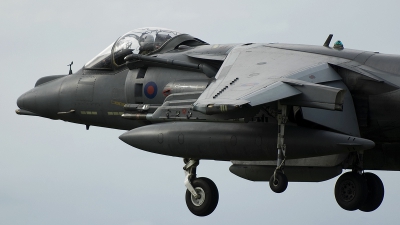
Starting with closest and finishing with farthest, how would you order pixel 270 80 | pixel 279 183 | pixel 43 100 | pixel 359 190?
pixel 270 80 < pixel 279 183 < pixel 359 190 < pixel 43 100

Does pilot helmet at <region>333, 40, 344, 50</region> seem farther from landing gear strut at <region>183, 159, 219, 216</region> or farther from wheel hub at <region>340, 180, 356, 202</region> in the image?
landing gear strut at <region>183, 159, 219, 216</region>

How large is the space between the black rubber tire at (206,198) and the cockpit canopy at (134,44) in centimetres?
313

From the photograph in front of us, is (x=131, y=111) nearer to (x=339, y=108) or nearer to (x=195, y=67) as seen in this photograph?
A: (x=195, y=67)

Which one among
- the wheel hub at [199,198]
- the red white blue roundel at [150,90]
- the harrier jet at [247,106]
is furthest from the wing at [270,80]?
the wheel hub at [199,198]

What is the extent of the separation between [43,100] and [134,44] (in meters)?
2.54

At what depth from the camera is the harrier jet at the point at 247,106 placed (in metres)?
15.0

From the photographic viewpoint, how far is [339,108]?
13805mm

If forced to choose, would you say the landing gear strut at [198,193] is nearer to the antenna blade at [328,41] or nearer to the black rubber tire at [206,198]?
the black rubber tire at [206,198]

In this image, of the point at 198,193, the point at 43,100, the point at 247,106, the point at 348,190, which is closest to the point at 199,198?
the point at 198,193

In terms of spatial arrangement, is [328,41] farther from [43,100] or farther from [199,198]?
[43,100]

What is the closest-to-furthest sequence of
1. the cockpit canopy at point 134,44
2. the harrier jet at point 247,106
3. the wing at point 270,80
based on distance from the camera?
the wing at point 270,80
the harrier jet at point 247,106
the cockpit canopy at point 134,44

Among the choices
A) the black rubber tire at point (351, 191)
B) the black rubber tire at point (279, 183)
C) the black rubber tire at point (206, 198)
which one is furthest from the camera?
the black rubber tire at point (206, 198)

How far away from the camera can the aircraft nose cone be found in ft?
66.7

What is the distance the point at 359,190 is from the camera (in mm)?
17344
